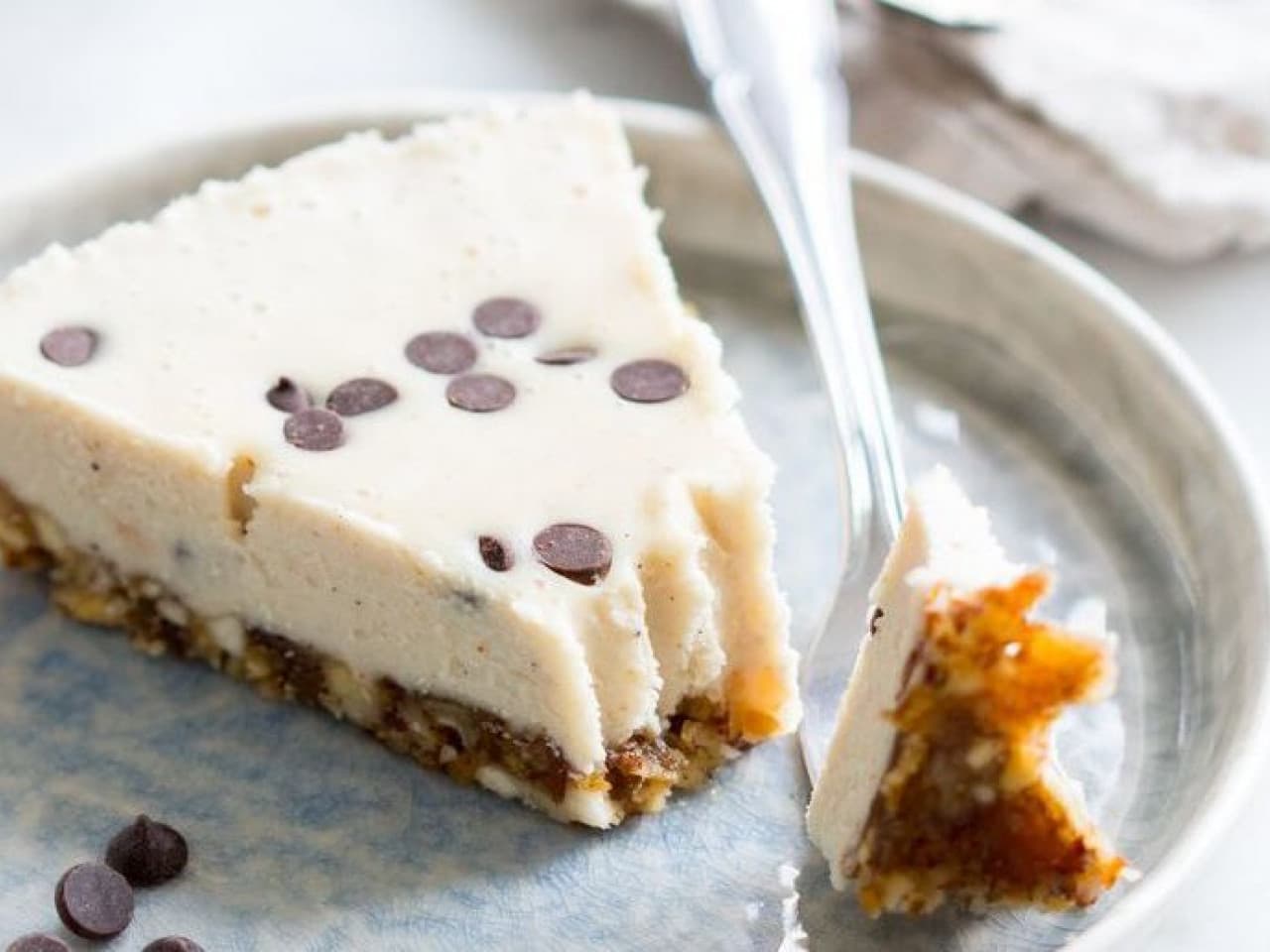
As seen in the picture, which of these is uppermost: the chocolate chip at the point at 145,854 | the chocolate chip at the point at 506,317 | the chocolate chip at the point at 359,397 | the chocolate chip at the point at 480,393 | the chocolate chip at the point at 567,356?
the chocolate chip at the point at 359,397

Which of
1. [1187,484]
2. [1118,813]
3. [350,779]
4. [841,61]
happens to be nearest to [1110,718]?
[1118,813]

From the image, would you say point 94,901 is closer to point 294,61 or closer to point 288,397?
point 288,397

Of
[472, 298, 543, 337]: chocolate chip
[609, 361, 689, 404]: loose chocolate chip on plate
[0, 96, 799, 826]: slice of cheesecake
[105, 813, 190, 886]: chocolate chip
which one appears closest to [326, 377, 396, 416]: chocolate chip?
[0, 96, 799, 826]: slice of cheesecake

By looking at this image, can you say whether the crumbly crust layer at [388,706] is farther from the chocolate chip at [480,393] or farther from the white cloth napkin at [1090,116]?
the white cloth napkin at [1090,116]

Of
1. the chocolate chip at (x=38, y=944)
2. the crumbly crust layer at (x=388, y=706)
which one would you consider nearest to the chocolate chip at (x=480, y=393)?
the crumbly crust layer at (x=388, y=706)

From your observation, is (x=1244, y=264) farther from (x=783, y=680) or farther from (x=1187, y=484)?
(x=783, y=680)
